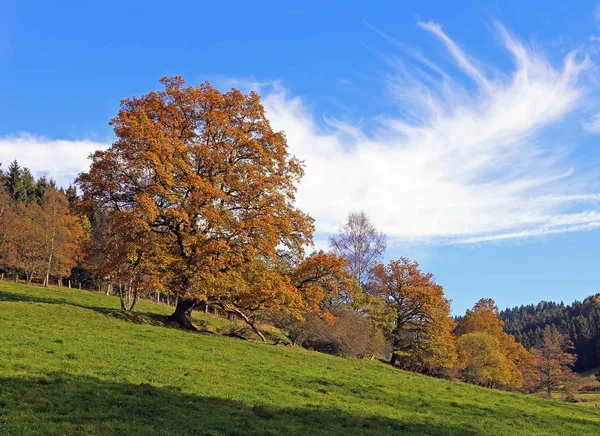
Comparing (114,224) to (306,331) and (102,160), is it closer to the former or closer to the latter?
(102,160)

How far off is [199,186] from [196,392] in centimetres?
1584

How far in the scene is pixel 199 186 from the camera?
2898 cm

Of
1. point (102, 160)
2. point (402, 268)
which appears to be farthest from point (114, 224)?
point (402, 268)

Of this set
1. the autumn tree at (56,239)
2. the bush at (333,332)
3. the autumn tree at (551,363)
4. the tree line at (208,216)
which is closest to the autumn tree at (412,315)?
the bush at (333,332)

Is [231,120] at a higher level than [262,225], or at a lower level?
higher

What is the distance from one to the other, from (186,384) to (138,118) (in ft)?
66.7

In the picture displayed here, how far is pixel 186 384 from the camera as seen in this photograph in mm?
16750

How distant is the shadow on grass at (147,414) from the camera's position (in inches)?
426

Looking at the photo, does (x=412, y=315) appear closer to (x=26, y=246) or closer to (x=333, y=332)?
(x=333, y=332)

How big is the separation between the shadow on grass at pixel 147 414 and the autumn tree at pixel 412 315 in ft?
114

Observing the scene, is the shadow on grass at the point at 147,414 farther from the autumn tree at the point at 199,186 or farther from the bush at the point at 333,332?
the bush at the point at 333,332

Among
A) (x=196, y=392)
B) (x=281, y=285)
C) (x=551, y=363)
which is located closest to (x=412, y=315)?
(x=281, y=285)

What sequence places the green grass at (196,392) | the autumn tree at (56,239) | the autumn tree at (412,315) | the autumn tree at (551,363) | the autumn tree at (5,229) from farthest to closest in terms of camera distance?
1. the autumn tree at (551,363)
2. the autumn tree at (56,239)
3. the autumn tree at (5,229)
4. the autumn tree at (412,315)
5. the green grass at (196,392)

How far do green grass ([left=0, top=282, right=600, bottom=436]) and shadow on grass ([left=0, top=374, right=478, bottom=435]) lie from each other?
0.04 metres
